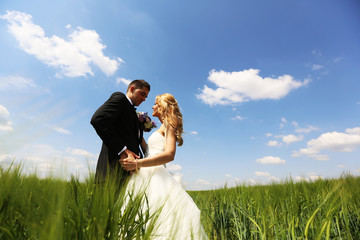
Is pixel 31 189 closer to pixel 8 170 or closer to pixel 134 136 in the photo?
pixel 8 170

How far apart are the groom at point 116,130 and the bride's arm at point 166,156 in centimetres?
14

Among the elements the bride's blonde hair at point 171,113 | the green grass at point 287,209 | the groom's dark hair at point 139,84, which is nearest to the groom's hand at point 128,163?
the bride's blonde hair at point 171,113

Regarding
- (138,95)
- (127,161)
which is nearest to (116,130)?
(127,161)

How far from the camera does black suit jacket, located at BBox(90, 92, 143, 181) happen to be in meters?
2.25

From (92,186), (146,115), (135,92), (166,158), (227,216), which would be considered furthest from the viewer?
(146,115)

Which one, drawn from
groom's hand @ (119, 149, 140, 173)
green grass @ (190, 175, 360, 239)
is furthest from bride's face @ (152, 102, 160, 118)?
green grass @ (190, 175, 360, 239)

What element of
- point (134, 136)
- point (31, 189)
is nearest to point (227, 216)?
point (134, 136)

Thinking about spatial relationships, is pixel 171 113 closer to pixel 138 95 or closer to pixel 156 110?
pixel 156 110

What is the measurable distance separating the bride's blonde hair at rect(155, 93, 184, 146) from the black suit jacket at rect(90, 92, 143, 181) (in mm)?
490

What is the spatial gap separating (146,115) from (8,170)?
8.52ft

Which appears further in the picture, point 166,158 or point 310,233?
point 166,158

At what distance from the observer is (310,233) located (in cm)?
167

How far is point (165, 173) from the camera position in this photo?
8.59 ft

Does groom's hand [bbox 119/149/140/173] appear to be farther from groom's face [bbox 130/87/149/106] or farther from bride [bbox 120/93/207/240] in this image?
groom's face [bbox 130/87/149/106]
